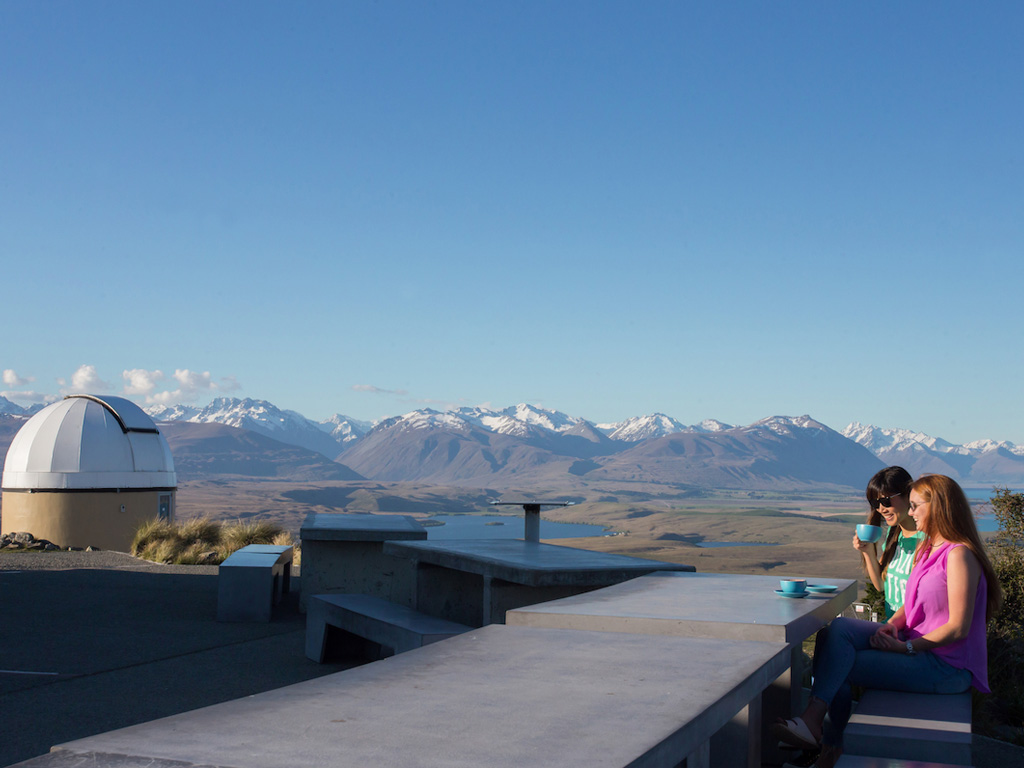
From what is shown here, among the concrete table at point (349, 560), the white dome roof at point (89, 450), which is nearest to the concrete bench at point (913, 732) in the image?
the concrete table at point (349, 560)

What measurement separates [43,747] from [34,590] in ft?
24.2

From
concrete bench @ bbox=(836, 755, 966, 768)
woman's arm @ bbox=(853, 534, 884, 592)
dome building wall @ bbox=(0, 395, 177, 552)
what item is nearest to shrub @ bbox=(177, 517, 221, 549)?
dome building wall @ bbox=(0, 395, 177, 552)

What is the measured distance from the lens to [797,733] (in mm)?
3371

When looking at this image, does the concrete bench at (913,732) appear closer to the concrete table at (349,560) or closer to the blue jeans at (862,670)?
the blue jeans at (862,670)

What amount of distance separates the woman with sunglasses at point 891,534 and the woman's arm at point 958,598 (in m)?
0.73

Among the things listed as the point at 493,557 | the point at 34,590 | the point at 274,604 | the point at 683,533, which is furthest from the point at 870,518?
the point at 683,533

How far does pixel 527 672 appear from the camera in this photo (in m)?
2.57

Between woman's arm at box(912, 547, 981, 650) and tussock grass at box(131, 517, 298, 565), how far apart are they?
13393 mm

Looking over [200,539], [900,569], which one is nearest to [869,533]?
[900,569]

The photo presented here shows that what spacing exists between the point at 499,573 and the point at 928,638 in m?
2.47

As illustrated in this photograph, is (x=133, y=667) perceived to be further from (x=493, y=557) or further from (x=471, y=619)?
(x=493, y=557)

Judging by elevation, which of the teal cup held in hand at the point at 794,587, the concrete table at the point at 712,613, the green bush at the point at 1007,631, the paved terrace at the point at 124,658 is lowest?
the paved terrace at the point at 124,658

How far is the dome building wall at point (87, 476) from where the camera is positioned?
20922 mm

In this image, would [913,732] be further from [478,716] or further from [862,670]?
[478,716]
